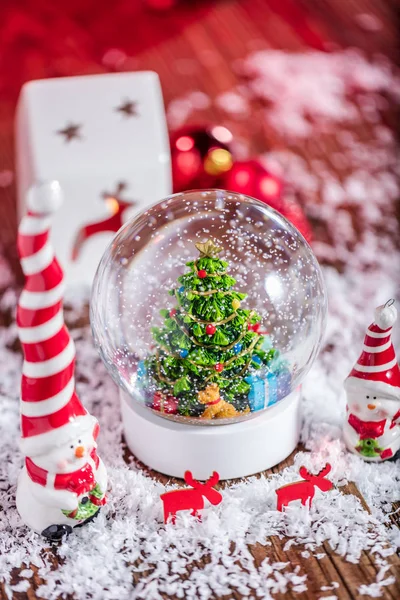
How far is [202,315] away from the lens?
5.44 ft

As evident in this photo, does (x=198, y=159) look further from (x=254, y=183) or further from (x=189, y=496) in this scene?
(x=189, y=496)

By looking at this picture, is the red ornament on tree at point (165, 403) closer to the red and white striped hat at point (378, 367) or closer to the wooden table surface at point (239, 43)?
the red and white striped hat at point (378, 367)

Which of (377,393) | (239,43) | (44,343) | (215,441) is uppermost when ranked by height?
(44,343)

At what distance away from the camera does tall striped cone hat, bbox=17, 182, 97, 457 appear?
4.45 ft

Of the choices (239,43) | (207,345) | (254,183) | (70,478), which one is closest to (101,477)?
(70,478)

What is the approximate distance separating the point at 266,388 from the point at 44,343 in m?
0.46

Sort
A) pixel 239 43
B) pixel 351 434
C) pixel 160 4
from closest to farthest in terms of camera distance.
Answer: pixel 351 434 < pixel 239 43 < pixel 160 4

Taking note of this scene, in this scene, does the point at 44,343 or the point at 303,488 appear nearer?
the point at 44,343

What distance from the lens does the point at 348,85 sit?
2920mm

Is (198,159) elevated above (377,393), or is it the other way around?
(377,393)

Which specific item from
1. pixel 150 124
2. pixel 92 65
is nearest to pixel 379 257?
pixel 150 124

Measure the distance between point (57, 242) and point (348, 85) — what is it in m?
1.21

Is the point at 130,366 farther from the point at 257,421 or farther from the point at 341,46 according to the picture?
the point at 341,46

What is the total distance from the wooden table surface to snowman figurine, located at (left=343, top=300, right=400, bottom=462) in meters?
0.93
